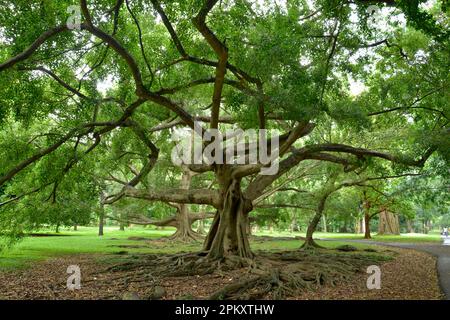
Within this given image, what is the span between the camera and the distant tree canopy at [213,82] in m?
8.16

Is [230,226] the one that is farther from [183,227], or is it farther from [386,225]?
[386,225]

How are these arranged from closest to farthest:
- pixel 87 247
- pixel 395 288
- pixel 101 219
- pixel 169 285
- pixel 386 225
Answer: pixel 395 288 → pixel 169 285 → pixel 87 247 → pixel 101 219 → pixel 386 225

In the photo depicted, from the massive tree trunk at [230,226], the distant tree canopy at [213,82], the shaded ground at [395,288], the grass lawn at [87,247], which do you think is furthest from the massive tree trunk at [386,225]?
the massive tree trunk at [230,226]

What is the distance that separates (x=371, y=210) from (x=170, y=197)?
810 inches

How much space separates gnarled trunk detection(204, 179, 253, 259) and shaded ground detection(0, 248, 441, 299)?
138 cm

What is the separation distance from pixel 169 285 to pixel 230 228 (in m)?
3.85

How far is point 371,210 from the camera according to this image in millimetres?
29359

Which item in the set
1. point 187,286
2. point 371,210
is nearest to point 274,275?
point 187,286

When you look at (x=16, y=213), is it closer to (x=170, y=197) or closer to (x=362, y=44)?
(x=170, y=197)

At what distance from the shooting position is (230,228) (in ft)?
41.2

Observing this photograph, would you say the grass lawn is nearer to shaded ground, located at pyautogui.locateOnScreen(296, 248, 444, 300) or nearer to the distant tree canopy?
the distant tree canopy

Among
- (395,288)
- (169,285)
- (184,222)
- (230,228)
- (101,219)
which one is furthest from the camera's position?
(101,219)

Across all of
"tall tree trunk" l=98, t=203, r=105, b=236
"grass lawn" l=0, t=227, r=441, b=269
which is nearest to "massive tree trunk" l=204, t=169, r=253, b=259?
"grass lawn" l=0, t=227, r=441, b=269

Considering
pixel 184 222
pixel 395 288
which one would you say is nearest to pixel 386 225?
pixel 184 222
